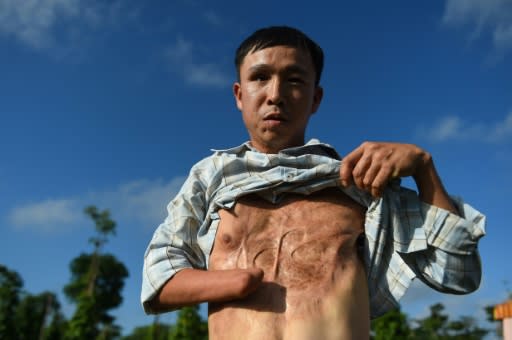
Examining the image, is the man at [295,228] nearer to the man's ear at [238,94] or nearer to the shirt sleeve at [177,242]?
the shirt sleeve at [177,242]

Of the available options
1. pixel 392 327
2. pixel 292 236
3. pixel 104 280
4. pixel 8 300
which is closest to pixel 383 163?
pixel 292 236

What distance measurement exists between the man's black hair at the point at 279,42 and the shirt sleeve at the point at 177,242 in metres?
0.57

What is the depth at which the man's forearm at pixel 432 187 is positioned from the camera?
69.6 inches

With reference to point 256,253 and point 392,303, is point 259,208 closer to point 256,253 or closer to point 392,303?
point 256,253

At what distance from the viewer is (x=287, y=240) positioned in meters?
1.90

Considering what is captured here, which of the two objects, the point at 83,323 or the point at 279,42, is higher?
the point at 83,323

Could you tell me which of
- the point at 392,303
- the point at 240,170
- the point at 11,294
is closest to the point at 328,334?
the point at 392,303

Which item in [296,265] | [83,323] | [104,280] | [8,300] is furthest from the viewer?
[104,280]

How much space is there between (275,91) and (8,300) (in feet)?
118

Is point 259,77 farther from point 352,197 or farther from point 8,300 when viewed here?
point 8,300

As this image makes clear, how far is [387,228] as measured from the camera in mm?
1910

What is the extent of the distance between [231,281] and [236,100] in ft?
3.29

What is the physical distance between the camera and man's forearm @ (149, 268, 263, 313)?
1737 mm

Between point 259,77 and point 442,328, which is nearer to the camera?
point 259,77
